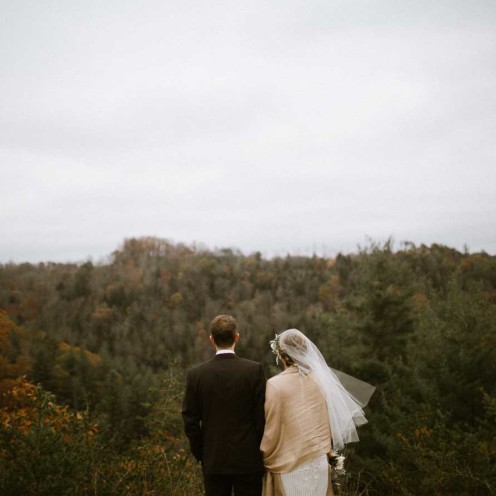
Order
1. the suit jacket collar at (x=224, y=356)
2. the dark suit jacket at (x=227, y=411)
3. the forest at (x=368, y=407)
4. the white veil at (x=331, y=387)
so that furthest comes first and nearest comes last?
the forest at (x=368, y=407), the white veil at (x=331, y=387), the suit jacket collar at (x=224, y=356), the dark suit jacket at (x=227, y=411)

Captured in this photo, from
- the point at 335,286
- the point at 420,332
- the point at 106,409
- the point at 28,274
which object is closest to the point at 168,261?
the point at 28,274

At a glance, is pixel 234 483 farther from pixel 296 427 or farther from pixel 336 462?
pixel 336 462

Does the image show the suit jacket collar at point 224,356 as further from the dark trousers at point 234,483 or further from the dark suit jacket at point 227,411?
the dark trousers at point 234,483

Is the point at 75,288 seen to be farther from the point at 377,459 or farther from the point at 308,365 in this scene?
the point at 308,365

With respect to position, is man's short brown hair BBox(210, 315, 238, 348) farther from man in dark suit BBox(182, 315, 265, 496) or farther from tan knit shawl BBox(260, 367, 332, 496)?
tan knit shawl BBox(260, 367, 332, 496)

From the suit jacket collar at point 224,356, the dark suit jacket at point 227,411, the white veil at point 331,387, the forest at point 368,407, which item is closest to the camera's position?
the dark suit jacket at point 227,411

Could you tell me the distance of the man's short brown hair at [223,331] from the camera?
3672mm

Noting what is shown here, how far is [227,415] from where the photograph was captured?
361cm

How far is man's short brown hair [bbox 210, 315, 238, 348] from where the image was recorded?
367 centimetres

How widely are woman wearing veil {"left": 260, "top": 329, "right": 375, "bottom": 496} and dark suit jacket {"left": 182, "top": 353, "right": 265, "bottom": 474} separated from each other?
0.13 m

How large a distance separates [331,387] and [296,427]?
58 centimetres

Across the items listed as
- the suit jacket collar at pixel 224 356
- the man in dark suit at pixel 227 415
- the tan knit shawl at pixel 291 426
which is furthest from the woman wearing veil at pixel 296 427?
the suit jacket collar at pixel 224 356

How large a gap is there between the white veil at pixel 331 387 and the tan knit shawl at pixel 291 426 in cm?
14

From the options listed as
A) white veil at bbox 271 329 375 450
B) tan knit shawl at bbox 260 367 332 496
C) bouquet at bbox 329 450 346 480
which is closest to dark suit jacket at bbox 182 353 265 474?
tan knit shawl at bbox 260 367 332 496
